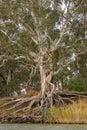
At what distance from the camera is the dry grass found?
88.1 ft

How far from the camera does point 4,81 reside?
51594 millimetres

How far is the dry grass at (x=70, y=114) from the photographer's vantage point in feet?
88.1

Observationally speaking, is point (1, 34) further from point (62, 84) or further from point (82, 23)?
point (62, 84)

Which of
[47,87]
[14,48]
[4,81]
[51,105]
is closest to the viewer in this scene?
[51,105]

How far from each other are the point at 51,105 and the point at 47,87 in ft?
7.96

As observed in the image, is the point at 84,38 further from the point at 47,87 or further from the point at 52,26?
the point at 47,87

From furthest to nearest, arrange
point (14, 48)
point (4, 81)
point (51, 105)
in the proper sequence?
point (4, 81)
point (14, 48)
point (51, 105)

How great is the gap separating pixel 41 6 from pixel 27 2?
97 centimetres

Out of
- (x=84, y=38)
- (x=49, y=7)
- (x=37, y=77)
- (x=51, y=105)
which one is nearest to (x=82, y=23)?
(x=84, y=38)

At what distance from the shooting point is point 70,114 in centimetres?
2703

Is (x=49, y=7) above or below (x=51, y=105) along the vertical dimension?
above

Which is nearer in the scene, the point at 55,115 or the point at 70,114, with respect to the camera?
the point at 70,114

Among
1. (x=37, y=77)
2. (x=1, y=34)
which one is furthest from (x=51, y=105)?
(x=37, y=77)

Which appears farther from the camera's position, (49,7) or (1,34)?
(1,34)
